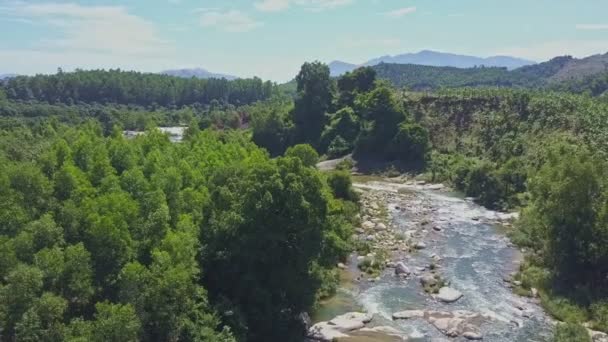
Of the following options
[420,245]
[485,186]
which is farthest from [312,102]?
[420,245]

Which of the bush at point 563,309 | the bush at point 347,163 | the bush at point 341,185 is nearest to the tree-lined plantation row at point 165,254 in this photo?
the bush at point 563,309

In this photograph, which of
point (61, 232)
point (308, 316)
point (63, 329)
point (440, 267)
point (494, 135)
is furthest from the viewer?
point (494, 135)

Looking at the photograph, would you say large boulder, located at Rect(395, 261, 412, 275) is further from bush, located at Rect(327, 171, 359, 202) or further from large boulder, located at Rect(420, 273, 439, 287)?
bush, located at Rect(327, 171, 359, 202)

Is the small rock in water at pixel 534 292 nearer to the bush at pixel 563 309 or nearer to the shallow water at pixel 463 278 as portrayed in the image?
the shallow water at pixel 463 278

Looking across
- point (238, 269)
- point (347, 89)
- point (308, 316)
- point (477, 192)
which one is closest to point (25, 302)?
point (238, 269)

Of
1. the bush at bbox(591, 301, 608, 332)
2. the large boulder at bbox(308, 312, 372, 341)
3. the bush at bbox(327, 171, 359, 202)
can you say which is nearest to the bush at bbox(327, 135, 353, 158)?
the bush at bbox(327, 171, 359, 202)

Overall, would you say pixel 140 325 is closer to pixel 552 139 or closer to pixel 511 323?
pixel 511 323
